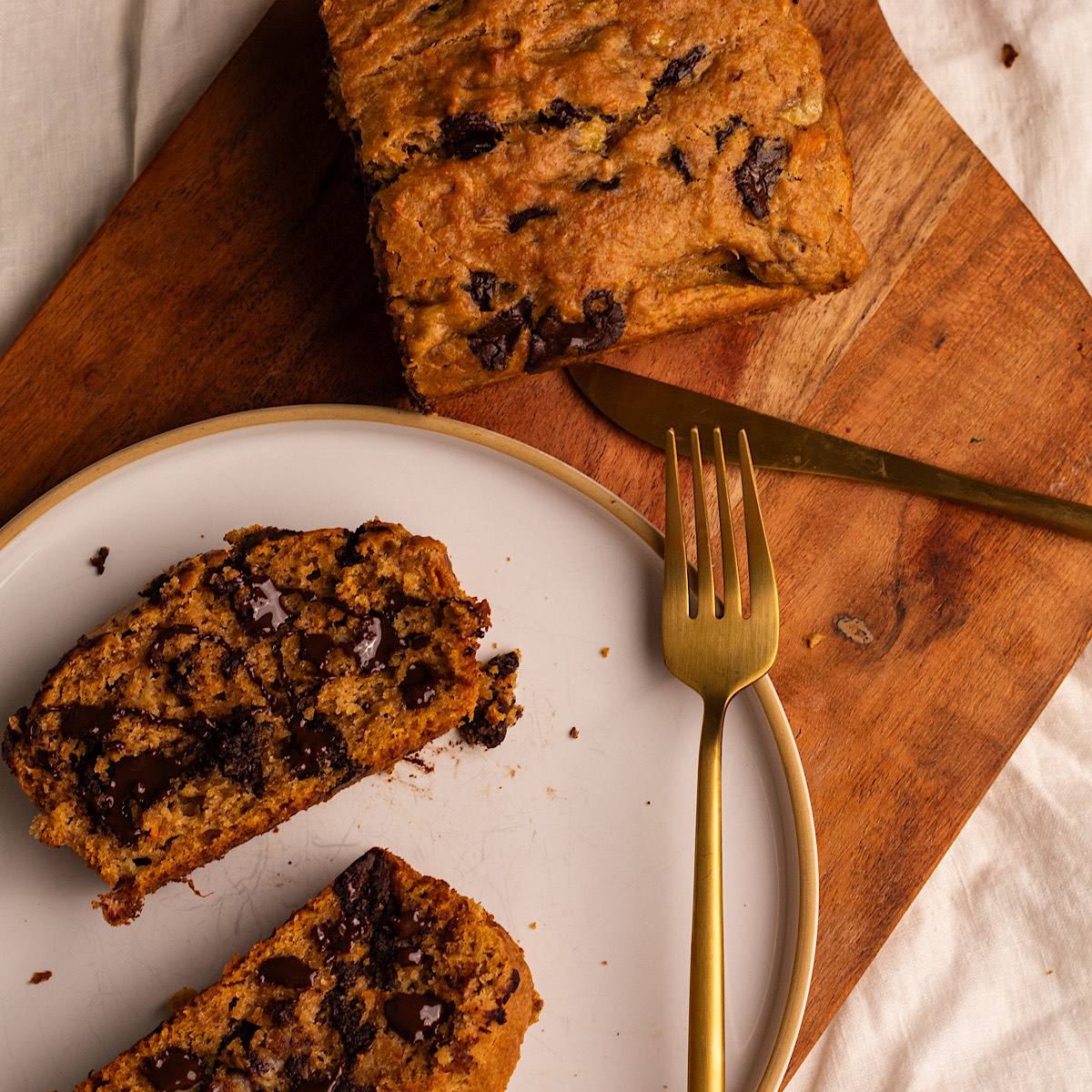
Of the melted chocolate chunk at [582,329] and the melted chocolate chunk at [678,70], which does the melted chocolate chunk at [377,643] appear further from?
the melted chocolate chunk at [678,70]

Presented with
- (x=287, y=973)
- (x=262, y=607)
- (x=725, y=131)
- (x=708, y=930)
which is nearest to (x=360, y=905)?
(x=287, y=973)

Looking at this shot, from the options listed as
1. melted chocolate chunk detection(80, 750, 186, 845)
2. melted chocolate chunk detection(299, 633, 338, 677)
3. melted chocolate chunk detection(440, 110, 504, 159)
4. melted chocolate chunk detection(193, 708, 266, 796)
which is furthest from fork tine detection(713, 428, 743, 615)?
melted chocolate chunk detection(80, 750, 186, 845)

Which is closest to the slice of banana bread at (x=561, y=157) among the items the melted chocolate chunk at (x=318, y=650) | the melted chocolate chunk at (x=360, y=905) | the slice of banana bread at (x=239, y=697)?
the slice of banana bread at (x=239, y=697)

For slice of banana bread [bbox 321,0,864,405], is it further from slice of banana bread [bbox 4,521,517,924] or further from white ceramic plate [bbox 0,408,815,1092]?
slice of banana bread [bbox 4,521,517,924]

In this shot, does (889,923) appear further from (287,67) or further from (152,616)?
(287,67)

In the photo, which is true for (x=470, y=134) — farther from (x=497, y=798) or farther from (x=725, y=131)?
(x=497, y=798)

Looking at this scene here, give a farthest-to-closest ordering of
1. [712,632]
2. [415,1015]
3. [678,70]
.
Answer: [712,632] → [678,70] → [415,1015]
